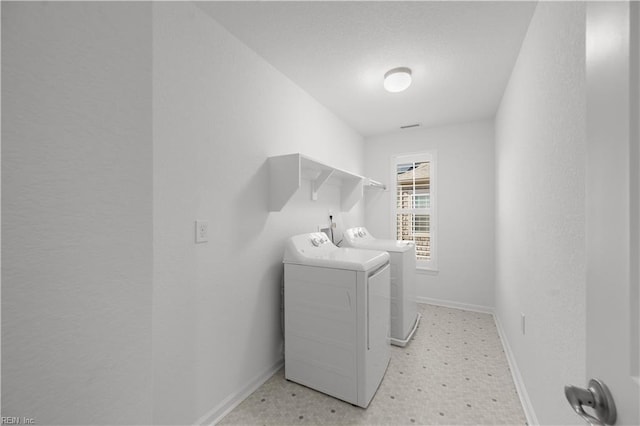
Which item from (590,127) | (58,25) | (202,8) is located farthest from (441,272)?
(58,25)

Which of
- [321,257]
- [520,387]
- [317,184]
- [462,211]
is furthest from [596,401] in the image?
[462,211]

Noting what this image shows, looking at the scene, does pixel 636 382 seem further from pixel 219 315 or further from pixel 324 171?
pixel 324 171

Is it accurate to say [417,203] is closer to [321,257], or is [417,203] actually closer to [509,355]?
[509,355]

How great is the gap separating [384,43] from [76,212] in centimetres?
191

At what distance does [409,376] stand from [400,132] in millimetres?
3042

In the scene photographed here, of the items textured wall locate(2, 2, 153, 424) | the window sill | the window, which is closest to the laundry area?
textured wall locate(2, 2, 153, 424)

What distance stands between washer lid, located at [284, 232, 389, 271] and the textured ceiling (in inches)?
54.6

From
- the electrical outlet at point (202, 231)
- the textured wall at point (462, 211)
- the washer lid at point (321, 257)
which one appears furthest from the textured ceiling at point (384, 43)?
the washer lid at point (321, 257)

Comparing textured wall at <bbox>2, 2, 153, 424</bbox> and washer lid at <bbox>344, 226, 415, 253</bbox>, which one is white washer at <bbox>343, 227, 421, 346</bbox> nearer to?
washer lid at <bbox>344, 226, 415, 253</bbox>

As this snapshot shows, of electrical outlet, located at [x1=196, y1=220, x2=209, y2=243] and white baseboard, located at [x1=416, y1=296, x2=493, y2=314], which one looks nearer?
electrical outlet, located at [x1=196, y1=220, x2=209, y2=243]

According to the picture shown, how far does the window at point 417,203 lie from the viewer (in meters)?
3.66

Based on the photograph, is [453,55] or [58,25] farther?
[453,55]

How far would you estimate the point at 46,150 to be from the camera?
2.19 ft

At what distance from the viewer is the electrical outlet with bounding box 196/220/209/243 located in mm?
1505
